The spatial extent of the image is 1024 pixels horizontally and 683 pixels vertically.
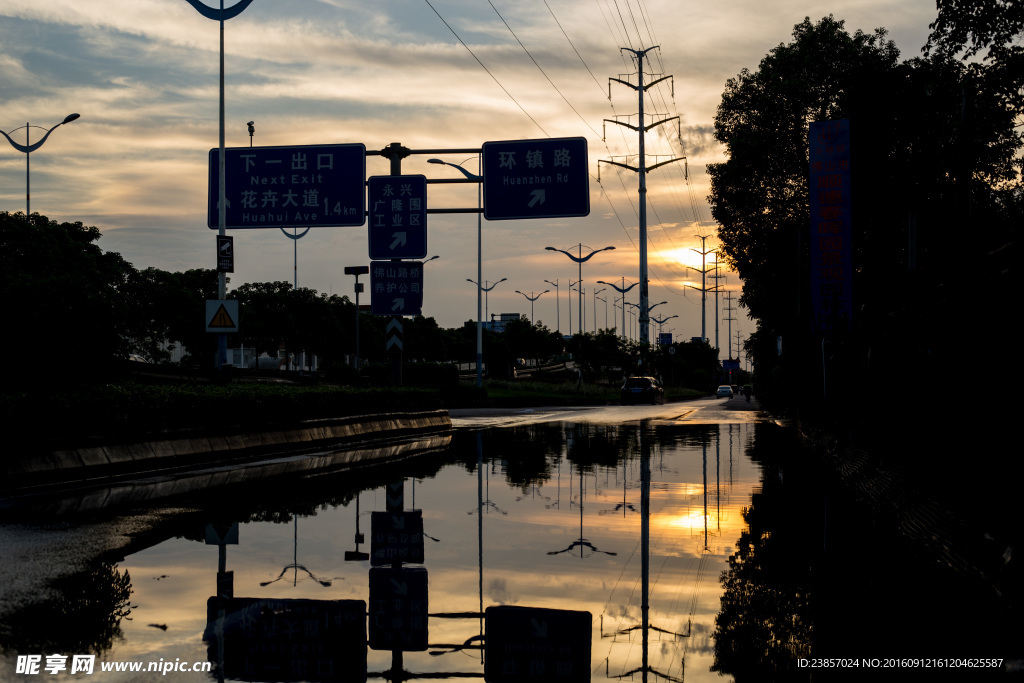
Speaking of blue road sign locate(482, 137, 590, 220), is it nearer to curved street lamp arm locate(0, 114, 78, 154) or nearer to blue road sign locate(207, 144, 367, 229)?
blue road sign locate(207, 144, 367, 229)

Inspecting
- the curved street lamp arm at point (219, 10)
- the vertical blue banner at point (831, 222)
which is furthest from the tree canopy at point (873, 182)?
the curved street lamp arm at point (219, 10)

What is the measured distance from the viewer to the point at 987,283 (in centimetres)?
843

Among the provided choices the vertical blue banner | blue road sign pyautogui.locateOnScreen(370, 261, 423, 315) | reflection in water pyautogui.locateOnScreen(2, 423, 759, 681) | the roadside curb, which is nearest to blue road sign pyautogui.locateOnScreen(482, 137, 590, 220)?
blue road sign pyautogui.locateOnScreen(370, 261, 423, 315)

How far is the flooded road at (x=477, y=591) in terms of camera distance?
17.5 ft

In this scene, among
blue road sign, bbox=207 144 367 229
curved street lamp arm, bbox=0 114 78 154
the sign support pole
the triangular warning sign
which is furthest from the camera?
curved street lamp arm, bbox=0 114 78 154

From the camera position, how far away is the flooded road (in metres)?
5.33

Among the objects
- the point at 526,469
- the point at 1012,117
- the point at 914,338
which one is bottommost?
the point at 526,469

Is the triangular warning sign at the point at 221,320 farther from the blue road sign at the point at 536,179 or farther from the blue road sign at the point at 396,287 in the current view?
the blue road sign at the point at 536,179

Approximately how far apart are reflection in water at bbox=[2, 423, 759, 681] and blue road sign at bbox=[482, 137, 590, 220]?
1378cm

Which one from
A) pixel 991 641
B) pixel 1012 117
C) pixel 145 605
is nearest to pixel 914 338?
pixel 991 641

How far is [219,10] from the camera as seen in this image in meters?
22.9

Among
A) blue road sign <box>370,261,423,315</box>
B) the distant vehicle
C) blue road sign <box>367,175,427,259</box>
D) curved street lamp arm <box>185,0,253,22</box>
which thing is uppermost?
curved street lamp arm <box>185,0,253,22</box>

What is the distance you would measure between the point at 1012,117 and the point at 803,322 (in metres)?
8.66

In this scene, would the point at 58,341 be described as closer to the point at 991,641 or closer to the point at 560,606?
the point at 560,606
